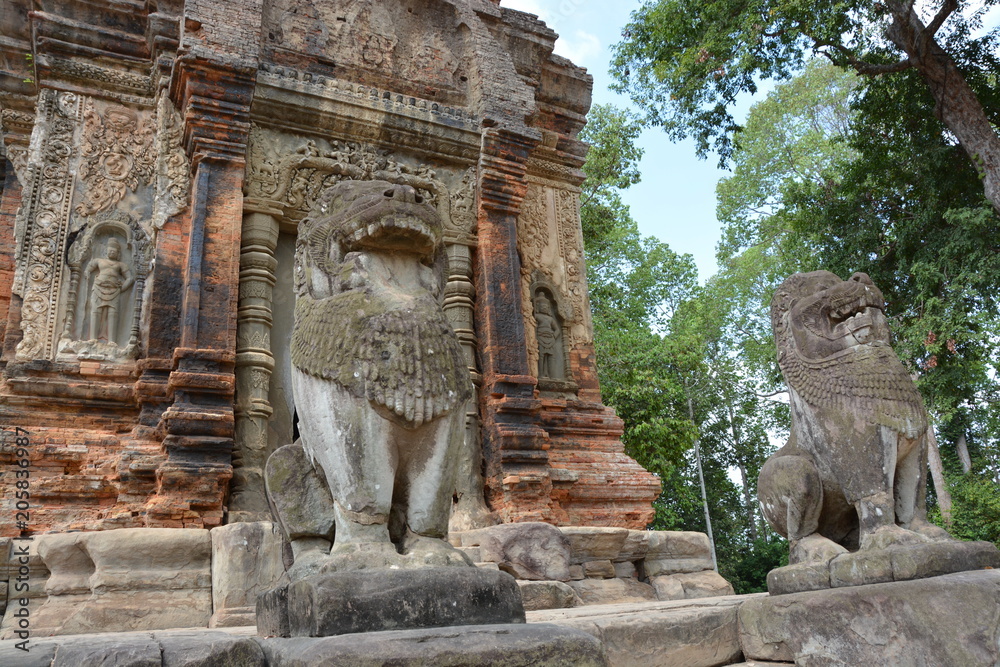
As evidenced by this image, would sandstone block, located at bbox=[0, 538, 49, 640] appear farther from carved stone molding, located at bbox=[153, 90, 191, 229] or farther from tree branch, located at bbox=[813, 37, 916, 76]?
tree branch, located at bbox=[813, 37, 916, 76]

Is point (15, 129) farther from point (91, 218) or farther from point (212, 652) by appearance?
point (212, 652)

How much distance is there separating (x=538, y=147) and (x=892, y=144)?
6.21 metres

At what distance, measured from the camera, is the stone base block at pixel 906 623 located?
3.09 m

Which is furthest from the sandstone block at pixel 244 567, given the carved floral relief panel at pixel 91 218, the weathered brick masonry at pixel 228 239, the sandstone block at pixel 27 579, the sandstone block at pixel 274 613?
the carved floral relief panel at pixel 91 218

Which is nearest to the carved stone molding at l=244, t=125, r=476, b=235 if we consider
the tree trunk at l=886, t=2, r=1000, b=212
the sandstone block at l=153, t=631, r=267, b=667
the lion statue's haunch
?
the lion statue's haunch

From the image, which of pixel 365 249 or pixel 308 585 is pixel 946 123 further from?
pixel 308 585

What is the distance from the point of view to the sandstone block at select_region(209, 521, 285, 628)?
4887mm

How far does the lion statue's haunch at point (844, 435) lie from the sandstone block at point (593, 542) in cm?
273

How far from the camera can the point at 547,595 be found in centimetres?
561

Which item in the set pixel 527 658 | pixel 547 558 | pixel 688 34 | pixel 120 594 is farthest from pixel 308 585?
pixel 688 34

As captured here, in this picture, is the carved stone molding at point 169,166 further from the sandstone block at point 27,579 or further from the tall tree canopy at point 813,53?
the tall tree canopy at point 813,53

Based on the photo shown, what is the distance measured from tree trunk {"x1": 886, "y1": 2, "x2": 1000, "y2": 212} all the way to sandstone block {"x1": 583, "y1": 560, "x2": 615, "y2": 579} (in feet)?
23.0

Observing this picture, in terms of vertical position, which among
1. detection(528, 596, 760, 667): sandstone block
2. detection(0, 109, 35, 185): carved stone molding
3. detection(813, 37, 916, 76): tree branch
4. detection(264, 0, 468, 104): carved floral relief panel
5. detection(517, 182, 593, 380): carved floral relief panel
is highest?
detection(813, 37, 916, 76): tree branch

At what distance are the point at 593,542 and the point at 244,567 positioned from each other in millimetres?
3057
